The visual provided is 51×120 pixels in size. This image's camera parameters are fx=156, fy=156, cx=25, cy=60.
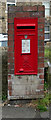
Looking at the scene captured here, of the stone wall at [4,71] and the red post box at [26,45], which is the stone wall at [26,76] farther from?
the stone wall at [4,71]

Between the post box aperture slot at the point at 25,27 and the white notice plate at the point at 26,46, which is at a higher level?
the post box aperture slot at the point at 25,27

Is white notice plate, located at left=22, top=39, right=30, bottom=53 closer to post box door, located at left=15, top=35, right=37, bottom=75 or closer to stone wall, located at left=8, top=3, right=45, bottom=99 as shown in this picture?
post box door, located at left=15, top=35, right=37, bottom=75

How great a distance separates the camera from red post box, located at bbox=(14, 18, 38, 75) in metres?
3.17

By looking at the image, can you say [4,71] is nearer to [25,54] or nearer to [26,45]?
[25,54]

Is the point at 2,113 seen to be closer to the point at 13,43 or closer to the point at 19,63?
the point at 19,63

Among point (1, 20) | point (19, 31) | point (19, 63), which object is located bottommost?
point (19, 63)

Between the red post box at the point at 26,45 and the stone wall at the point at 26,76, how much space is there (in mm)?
85

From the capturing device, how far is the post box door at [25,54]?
322cm

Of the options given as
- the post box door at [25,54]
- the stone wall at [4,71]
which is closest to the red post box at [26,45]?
the post box door at [25,54]

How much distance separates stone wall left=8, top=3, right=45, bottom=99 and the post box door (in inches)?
3.8

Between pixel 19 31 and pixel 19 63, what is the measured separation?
0.66 m

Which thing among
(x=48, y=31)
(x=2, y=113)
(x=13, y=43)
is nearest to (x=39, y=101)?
(x=2, y=113)

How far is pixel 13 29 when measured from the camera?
3205 millimetres

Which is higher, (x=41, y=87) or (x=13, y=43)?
(x=13, y=43)
